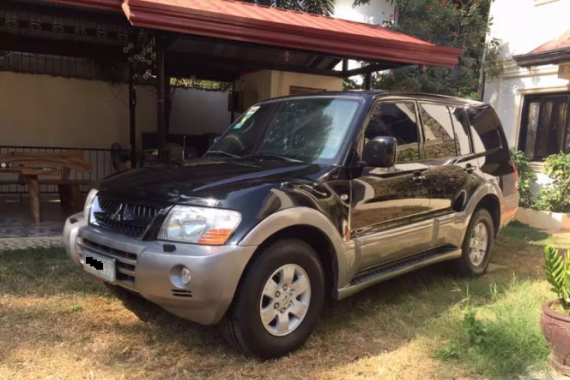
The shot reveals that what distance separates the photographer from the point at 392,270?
405cm

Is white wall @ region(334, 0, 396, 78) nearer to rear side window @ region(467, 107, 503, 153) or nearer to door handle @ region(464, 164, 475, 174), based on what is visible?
rear side window @ region(467, 107, 503, 153)

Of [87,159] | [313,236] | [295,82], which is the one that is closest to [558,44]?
[295,82]

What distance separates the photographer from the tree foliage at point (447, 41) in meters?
10.7

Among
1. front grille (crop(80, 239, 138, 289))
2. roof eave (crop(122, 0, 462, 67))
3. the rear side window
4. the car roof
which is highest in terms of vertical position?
roof eave (crop(122, 0, 462, 67))

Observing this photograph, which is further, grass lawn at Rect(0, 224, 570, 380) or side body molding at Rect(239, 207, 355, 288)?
grass lawn at Rect(0, 224, 570, 380)

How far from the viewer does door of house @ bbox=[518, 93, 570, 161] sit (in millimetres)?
9048

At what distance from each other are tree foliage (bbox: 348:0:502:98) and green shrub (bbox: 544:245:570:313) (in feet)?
25.2

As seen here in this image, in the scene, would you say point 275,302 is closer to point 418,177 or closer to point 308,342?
point 308,342

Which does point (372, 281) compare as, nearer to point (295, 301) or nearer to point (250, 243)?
point (295, 301)

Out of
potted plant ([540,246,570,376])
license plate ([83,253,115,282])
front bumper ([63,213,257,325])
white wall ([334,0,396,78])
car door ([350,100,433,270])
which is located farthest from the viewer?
white wall ([334,0,396,78])

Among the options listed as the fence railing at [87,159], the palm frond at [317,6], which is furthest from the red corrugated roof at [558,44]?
the fence railing at [87,159]

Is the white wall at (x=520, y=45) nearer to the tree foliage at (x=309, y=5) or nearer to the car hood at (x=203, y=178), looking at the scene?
the tree foliage at (x=309, y=5)

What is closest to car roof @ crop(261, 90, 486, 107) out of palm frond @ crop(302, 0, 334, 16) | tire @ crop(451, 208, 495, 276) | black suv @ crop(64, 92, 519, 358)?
black suv @ crop(64, 92, 519, 358)

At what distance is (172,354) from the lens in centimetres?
334
